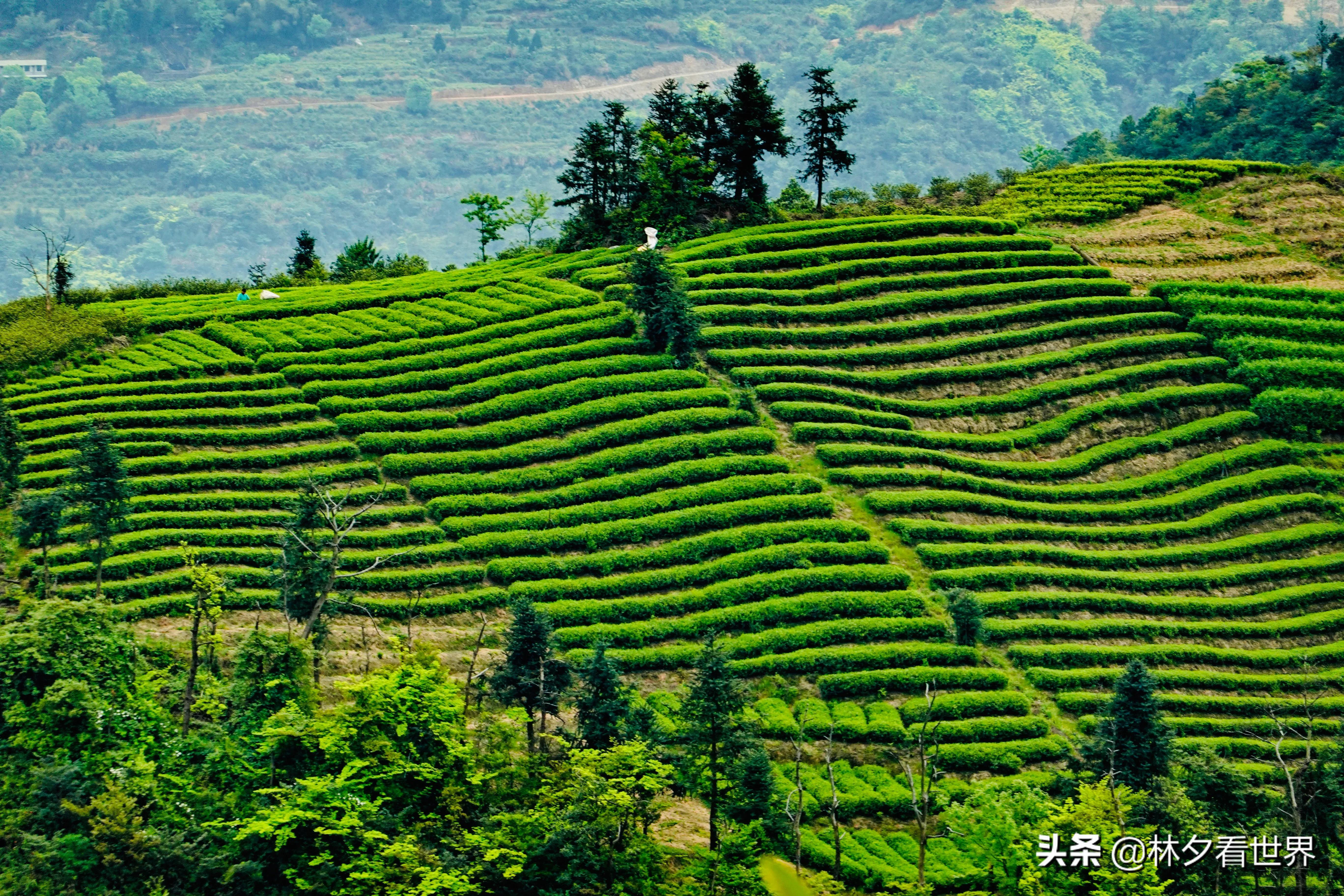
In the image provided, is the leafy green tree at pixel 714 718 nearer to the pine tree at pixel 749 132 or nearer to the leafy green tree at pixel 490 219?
the pine tree at pixel 749 132

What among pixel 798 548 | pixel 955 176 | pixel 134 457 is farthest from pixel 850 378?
pixel 955 176

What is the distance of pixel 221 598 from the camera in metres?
40.4

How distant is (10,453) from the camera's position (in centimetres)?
4609

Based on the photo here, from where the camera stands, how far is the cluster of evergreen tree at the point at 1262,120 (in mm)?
92750

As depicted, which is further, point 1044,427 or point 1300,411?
point 1300,411

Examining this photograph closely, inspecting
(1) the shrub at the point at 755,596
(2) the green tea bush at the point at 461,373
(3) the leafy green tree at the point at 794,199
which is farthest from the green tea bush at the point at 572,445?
(3) the leafy green tree at the point at 794,199

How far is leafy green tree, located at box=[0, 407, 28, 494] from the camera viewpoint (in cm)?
4550

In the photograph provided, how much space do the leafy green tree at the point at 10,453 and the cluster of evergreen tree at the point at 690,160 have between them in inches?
1177

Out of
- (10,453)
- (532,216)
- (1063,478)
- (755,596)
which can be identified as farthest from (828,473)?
(532,216)

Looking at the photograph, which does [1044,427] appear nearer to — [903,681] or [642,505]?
[903,681]

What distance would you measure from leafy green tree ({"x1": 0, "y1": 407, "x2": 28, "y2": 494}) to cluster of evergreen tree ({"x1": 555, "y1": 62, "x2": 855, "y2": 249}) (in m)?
29.9

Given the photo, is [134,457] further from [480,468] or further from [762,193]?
[762,193]

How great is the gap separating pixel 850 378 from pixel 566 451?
12958 mm

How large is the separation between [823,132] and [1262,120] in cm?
4941
